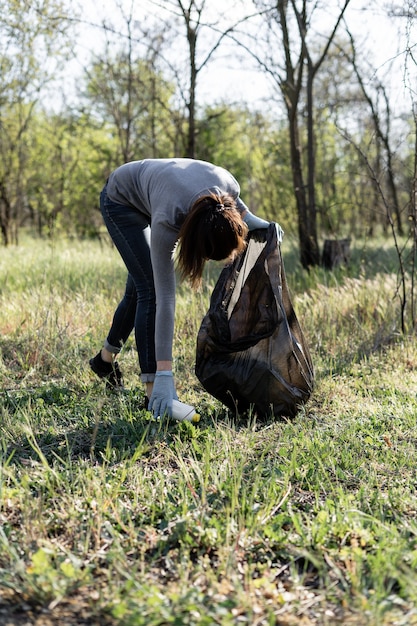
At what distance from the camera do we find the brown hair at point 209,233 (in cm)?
247

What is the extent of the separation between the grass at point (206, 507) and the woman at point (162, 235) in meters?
0.26

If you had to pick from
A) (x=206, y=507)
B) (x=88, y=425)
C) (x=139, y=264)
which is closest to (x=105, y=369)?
(x=88, y=425)

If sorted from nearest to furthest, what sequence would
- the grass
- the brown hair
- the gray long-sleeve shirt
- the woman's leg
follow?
the grass
the brown hair
the gray long-sleeve shirt
the woman's leg

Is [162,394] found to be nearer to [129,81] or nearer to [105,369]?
[105,369]

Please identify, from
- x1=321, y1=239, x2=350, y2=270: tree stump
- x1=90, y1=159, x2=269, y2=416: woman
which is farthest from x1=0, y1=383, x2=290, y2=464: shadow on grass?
x1=321, y1=239, x2=350, y2=270: tree stump

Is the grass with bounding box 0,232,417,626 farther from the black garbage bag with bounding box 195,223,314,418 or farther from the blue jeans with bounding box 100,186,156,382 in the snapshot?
the blue jeans with bounding box 100,186,156,382

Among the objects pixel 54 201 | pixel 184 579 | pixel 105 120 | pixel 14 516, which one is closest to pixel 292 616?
pixel 184 579

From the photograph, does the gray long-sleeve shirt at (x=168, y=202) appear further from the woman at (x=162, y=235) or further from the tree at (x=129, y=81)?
the tree at (x=129, y=81)

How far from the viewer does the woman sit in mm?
2520

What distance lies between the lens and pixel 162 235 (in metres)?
2.62

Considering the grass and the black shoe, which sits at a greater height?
the black shoe

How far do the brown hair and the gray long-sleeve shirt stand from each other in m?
0.10

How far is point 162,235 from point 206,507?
1141mm

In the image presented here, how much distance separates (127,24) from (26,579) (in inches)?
308
